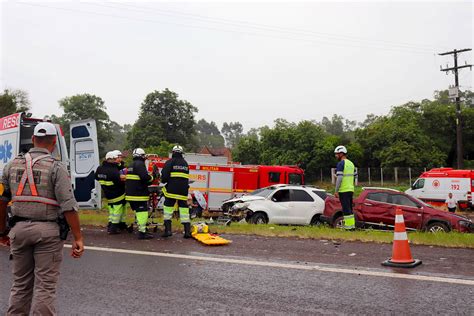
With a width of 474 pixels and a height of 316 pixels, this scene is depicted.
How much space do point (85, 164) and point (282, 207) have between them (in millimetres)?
6239

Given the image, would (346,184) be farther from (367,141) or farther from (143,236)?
(367,141)

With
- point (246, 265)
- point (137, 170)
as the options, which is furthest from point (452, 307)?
point (137, 170)

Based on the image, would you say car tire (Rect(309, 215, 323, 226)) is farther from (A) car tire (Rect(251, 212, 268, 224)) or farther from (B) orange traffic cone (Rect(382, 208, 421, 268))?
(B) orange traffic cone (Rect(382, 208, 421, 268))

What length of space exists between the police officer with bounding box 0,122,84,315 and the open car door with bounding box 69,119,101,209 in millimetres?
7283

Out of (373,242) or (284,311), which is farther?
(373,242)

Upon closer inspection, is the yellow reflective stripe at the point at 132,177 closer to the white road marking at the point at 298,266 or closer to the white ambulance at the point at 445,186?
the white road marking at the point at 298,266

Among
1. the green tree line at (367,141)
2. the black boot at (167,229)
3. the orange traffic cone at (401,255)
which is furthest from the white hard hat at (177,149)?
the green tree line at (367,141)

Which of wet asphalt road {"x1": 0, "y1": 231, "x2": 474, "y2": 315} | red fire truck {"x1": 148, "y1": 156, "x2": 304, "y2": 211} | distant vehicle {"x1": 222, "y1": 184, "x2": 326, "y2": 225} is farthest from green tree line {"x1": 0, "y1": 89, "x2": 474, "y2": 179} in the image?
wet asphalt road {"x1": 0, "y1": 231, "x2": 474, "y2": 315}

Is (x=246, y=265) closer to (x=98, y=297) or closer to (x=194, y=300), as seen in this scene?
(x=194, y=300)

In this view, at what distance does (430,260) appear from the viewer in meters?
6.49

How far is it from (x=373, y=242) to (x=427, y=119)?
49.0 m

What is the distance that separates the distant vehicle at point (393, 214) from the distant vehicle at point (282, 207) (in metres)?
1.54

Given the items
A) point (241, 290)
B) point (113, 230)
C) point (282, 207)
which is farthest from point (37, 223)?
point (282, 207)

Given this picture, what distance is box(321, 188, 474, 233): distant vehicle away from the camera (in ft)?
38.0
